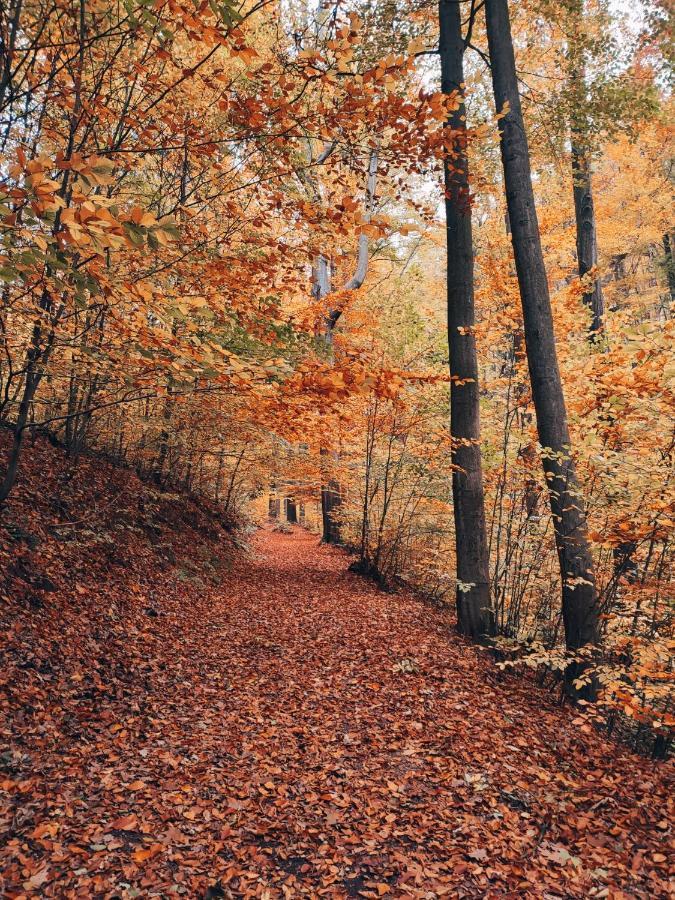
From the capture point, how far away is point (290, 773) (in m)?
3.98

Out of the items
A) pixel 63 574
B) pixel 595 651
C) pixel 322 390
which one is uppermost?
pixel 322 390

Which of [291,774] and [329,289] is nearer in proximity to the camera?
[291,774]

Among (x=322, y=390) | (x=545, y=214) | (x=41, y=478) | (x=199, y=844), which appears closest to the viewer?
(x=199, y=844)

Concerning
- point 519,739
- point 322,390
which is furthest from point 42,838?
point 519,739

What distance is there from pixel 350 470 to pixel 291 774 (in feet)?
23.7

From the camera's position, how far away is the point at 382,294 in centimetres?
1459

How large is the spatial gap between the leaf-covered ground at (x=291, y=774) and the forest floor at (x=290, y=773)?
2 cm

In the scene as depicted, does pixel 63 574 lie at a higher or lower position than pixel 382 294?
lower

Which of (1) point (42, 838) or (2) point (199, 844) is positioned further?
(2) point (199, 844)

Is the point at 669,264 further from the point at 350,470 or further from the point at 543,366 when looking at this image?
the point at 543,366

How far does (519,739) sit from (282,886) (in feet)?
8.67

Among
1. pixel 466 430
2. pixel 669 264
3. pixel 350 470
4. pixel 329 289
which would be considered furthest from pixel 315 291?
pixel 669 264

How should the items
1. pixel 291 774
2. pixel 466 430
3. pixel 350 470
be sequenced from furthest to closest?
pixel 350 470 < pixel 466 430 < pixel 291 774

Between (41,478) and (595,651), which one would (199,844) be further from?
(41,478)
